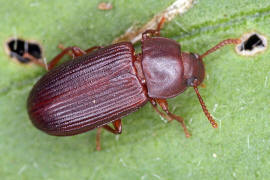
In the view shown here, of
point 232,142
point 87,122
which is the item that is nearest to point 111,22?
point 87,122

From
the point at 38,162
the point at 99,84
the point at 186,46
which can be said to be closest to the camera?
the point at 99,84

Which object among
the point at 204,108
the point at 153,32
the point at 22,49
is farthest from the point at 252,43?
the point at 22,49

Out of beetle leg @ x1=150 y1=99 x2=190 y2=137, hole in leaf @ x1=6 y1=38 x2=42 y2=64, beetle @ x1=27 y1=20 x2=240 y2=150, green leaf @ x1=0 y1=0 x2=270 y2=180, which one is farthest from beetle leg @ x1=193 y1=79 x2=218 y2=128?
hole in leaf @ x1=6 y1=38 x2=42 y2=64

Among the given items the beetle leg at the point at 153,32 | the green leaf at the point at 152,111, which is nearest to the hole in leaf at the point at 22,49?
the green leaf at the point at 152,111

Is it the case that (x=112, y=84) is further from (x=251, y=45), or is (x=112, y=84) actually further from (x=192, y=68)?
(x=251, y=45)

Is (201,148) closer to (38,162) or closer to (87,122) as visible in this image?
(87,122)

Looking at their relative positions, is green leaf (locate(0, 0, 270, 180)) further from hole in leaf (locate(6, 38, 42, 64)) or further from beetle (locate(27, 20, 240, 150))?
beetle (locate(27, 20, 240, 150))
